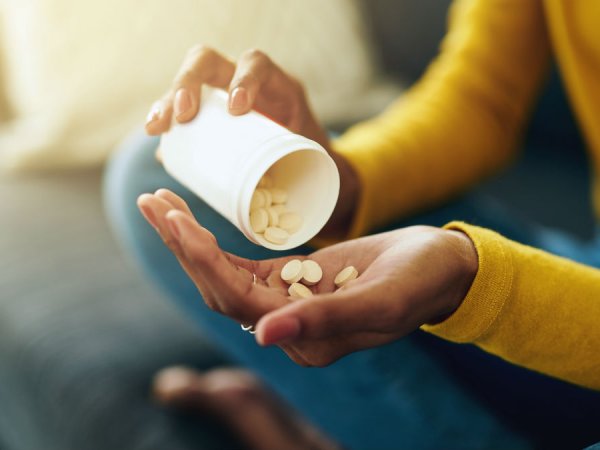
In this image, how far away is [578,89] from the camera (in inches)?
22.9

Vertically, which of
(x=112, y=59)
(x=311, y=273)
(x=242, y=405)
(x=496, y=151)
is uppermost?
(x=112, y=59)

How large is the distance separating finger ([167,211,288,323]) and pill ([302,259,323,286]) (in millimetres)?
27

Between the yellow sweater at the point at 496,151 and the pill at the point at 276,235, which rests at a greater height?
the pill at the point at 276,235

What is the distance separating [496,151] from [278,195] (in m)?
0.36

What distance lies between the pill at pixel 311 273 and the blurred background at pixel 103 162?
19 cm

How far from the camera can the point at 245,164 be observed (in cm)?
30

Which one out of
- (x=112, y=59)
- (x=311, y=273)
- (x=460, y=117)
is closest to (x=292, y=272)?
(x=311, y=273)

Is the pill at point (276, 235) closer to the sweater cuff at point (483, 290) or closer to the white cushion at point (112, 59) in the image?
the sweater cuff at point (483, 290)

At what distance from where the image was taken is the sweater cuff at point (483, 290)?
1.05 ft

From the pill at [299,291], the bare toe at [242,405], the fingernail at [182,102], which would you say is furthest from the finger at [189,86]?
the bare toe at [242,405]

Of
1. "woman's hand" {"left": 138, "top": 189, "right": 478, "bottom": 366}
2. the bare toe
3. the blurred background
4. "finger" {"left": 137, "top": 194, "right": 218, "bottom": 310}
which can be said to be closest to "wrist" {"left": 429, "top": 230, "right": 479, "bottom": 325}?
"woman's hand" {"left": 138, "top": 189, "right": 478, "bottom": 366}

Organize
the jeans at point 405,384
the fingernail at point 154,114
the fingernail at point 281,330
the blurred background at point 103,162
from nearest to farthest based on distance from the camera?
1. the fingernail at point 281,330
2. the fingernail at point 154,114
3. the jeans at point 405,384
4. the blurred background at point 103,162

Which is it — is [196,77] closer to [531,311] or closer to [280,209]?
[280,209]

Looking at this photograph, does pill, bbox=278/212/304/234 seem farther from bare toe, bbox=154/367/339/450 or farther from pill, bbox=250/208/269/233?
bare toe, bbox=154/367/339/450
